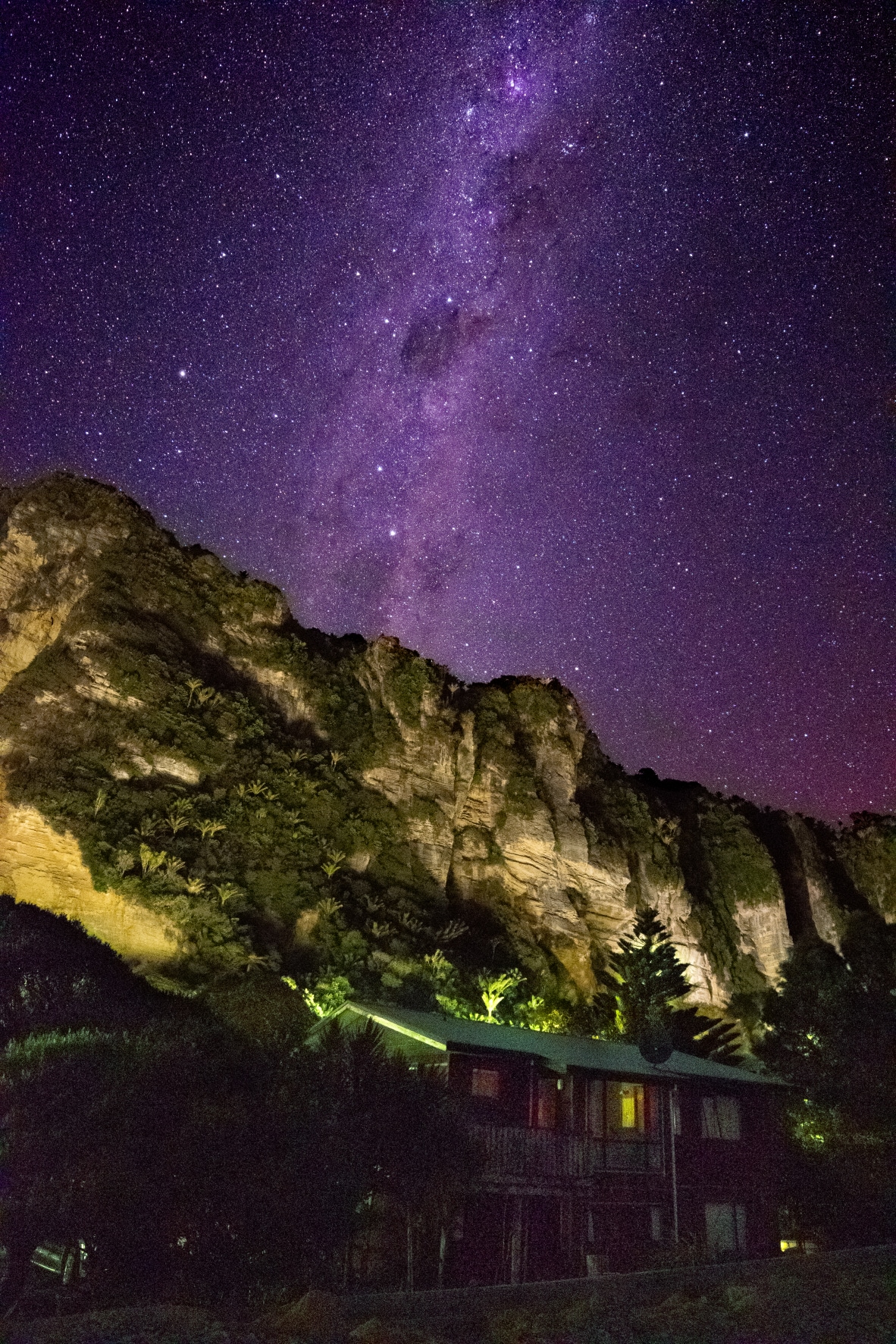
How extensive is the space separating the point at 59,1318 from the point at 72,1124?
2.67 meters

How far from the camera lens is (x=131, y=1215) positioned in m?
14.5

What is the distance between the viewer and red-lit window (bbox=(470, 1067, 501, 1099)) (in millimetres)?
24266

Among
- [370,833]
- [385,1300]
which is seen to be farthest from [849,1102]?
[370,833]

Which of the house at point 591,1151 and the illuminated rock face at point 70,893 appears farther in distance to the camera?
the illuminated rock face at point 70,893

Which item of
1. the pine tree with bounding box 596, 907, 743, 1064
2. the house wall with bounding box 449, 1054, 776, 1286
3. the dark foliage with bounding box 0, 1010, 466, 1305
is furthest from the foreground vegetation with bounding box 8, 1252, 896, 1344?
the pine tree with bounding box 596, 907, 743, 1064

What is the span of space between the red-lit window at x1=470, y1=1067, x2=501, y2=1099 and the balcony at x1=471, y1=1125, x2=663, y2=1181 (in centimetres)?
84

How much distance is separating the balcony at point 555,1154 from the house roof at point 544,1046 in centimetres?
186

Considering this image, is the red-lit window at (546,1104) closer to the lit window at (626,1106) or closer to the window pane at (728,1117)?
the lit window at (626,1106)

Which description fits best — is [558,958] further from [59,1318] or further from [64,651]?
[59,1318]

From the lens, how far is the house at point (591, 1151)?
925 inches

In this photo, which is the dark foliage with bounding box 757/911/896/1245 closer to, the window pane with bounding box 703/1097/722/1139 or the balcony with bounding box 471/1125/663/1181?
the window pane with bounding box 703/1097/722/1139

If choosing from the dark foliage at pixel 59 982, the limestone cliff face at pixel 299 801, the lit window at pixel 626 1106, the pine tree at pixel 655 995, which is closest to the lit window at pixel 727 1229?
the lit window at pixel 626 1106

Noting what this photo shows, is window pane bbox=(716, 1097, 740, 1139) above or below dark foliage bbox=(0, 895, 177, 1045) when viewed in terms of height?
below

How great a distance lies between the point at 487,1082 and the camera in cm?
2450
